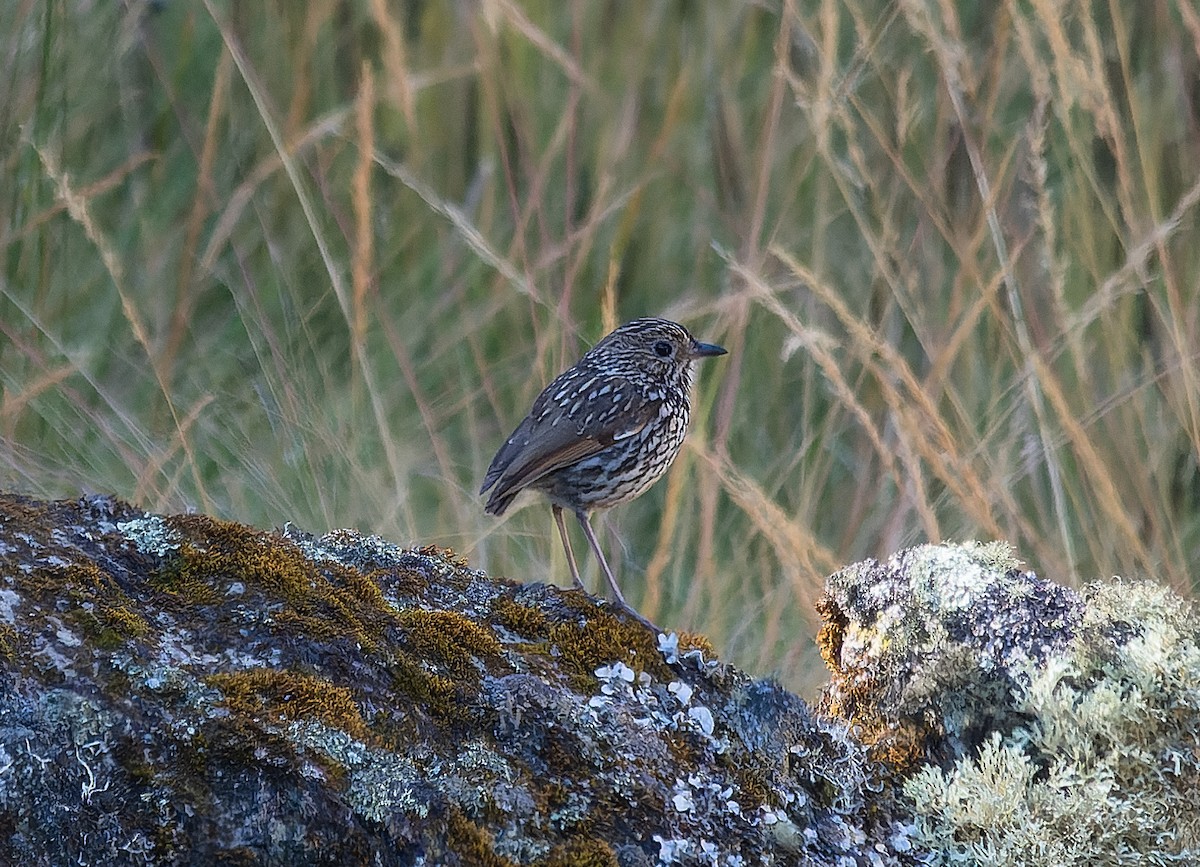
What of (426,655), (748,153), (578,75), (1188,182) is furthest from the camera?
(748,153)

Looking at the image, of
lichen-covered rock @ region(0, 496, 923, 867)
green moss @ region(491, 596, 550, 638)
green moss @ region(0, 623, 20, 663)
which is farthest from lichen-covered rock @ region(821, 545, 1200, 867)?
green moss @ region(0, 623, 20, 663)

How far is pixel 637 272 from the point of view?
4.79 m

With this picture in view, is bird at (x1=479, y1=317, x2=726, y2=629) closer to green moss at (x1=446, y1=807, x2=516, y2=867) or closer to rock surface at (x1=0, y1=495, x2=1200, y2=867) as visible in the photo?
rock surface at (x1=0, y1=495, x2=1200, y2=867)

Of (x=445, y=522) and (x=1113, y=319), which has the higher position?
(x=1113, y=319)

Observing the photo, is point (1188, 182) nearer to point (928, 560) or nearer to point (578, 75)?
point (578, 75)

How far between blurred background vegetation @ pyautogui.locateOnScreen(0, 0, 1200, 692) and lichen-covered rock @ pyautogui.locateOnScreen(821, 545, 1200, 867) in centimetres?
66

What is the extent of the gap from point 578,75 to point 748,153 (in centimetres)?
84

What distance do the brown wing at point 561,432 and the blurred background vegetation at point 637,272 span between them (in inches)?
9.1

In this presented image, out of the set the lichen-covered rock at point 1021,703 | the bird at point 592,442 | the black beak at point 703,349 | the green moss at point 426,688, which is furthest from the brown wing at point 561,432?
the green moss at point 426,688

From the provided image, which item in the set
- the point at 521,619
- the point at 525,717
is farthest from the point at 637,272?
the point at 525,717

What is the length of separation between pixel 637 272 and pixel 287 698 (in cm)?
304

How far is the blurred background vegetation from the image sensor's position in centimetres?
379

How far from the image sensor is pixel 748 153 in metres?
4.75

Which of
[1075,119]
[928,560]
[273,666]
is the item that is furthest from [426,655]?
[1075,119]
